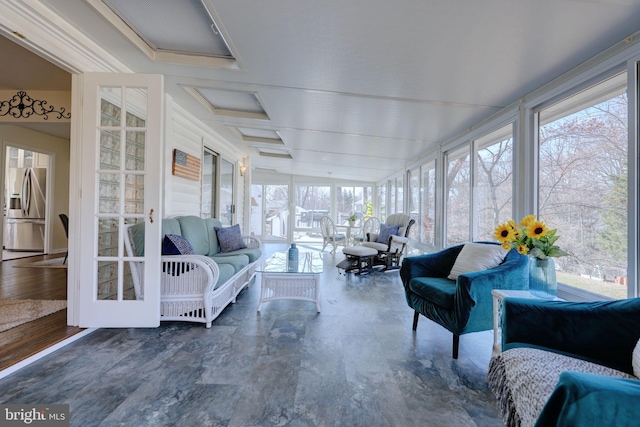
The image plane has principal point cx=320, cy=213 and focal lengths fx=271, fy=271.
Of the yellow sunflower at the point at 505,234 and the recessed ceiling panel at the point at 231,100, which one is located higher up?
the recessed ceiling panel at the point at 231,100

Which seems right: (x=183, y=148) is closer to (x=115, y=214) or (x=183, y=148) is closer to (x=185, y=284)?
(x=115, y=214)

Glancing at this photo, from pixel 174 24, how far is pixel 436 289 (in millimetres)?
2840

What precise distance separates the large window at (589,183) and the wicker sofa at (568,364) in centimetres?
73

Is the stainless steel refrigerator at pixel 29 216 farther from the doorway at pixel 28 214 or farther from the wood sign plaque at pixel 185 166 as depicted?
the wood sign plaque at pixel 185 166

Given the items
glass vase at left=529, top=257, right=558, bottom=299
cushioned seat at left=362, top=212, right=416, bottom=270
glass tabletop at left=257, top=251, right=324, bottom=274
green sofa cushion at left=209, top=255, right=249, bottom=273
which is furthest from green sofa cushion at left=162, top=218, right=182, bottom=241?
cushioned seat at left=362, top=212, right=416, bottom=270

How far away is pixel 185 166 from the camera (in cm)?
380

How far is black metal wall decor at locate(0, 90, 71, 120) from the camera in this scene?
11.4ft

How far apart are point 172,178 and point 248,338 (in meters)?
2.39

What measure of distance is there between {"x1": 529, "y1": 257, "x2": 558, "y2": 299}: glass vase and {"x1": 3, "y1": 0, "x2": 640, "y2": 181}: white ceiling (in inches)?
55.7

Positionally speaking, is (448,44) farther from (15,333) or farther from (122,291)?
(15,333)

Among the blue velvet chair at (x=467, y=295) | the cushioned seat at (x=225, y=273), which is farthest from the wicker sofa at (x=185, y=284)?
the blue velvet chair at (x=467, y=295)

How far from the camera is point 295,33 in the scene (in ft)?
5.93

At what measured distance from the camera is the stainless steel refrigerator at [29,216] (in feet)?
19.1

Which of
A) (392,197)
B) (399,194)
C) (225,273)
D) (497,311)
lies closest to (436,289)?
(497,311)
